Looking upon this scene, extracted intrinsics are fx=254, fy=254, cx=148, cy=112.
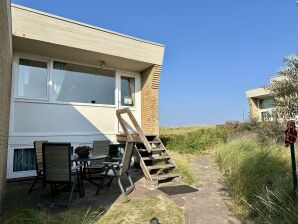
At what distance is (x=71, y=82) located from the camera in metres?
8.26

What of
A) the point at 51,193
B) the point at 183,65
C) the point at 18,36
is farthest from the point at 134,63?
the point at 183,65

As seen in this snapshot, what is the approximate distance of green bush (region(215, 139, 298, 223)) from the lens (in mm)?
3793

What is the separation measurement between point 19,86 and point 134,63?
360cm

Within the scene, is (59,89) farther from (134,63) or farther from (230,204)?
(230,204)

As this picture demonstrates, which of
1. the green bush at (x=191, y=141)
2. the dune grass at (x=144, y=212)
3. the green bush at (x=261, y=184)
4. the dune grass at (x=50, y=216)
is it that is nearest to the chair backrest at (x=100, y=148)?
the dune grass at (x=144, y=212)

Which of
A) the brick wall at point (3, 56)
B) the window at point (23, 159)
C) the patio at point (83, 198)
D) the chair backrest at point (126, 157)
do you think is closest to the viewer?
the brick wall at point (3, 56)

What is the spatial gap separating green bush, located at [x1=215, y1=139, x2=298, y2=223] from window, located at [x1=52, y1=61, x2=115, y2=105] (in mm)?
4603

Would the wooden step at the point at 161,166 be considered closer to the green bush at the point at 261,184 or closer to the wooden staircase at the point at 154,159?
the wooden staircase at the point at 154,159

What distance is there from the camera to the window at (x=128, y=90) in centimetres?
923

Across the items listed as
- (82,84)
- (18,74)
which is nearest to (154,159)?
(82,84)

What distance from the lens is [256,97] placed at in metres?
22.4

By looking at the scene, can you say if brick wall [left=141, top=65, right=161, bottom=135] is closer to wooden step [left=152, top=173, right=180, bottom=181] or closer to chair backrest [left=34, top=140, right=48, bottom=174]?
wooden step [left=152, top=173, right=180, bottom=181]

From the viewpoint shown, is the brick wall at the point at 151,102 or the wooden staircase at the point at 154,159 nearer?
the wooden staircase at the point at 154,159

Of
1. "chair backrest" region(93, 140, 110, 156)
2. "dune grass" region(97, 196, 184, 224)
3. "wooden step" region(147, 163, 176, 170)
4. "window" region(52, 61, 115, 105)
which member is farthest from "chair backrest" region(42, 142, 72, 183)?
"window" region(52, 61, 115, 105)
